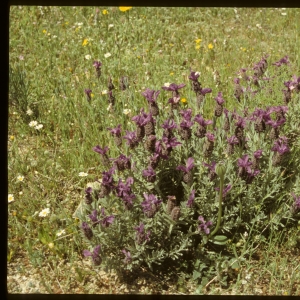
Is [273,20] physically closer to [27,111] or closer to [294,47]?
[294,47]

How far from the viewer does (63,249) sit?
6.93ft

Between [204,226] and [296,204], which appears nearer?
[204,226]

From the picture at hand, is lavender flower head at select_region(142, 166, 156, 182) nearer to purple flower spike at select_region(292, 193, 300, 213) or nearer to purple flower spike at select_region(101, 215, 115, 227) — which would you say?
purple flower spike at select_region(101, 215, 115, 227)

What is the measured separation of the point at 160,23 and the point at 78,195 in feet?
8.28

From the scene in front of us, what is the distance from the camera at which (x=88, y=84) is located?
331 cm

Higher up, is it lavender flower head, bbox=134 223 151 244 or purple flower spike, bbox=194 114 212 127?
purple flower spike, bbox=194 114 212 127

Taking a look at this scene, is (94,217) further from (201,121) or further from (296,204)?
(296,204)

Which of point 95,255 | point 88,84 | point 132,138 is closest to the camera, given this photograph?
point 95,255

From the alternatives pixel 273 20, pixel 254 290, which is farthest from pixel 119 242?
pixel 273 20

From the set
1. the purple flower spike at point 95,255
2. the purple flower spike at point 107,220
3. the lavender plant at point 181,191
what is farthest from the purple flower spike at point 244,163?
the purple flower spike at point 95,255

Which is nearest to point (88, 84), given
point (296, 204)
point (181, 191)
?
point (181, 191)

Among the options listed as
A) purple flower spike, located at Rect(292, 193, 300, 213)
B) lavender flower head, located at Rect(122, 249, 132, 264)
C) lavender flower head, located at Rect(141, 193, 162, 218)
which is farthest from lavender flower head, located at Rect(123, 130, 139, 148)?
purple flower spike, located at Rect(292, 193, 300, 213)

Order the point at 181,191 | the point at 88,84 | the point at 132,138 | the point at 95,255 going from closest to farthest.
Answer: the point at 95,255 → the point at 132,138 → the point at 181,191 → the point at 88,84

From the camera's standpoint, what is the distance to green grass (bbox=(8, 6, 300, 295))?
2137 mm
